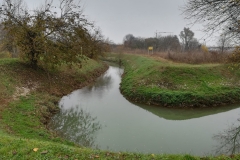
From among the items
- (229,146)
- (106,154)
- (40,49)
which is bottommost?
(229,146)

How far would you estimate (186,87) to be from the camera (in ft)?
45.8

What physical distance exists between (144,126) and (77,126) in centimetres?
293

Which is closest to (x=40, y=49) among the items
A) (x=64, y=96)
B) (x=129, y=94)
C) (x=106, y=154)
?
(x=64, y=96)

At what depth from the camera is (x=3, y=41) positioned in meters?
14.3

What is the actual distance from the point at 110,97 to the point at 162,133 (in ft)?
20.8

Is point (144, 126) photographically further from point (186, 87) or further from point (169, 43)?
point (169, 43)

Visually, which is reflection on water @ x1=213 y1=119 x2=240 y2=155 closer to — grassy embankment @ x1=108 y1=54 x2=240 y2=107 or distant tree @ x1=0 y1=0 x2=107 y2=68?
grassy embankment @ x1=108 y1=54 x2=240 y2=107

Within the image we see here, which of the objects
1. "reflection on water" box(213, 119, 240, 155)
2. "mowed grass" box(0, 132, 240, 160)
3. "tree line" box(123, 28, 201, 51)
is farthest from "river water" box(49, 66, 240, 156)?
"tree line" box(123, 28, 201, 51)

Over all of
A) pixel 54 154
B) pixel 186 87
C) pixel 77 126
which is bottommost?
pixel 77 126

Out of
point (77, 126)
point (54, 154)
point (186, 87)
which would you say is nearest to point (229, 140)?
point (77, 126)

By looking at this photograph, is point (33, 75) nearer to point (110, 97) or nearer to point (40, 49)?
point (40, 49)

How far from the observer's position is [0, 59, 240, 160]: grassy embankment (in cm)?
494

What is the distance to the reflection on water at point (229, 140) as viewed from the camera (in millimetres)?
7113

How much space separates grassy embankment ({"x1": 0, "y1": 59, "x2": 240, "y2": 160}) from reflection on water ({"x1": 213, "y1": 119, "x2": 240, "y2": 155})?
2.15 metres
